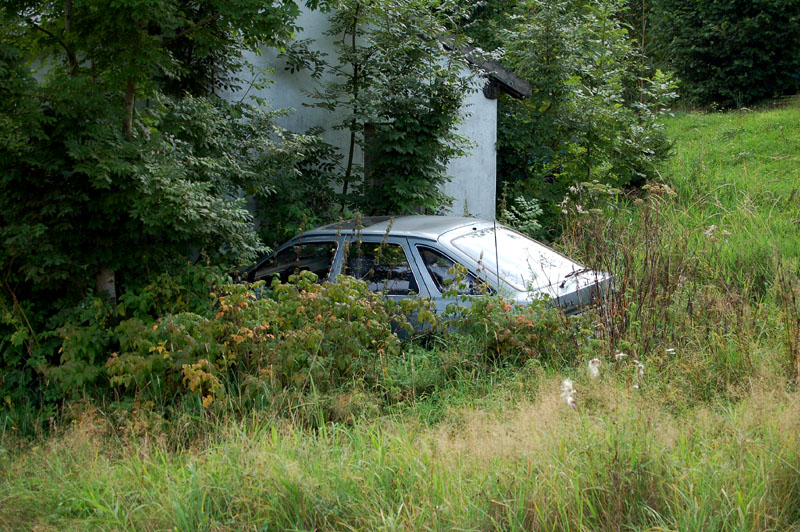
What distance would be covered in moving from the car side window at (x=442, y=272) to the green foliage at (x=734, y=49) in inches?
762

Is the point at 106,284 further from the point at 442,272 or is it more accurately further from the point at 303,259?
the point at 442,272

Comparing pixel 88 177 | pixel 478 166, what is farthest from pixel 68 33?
pixel 478 166

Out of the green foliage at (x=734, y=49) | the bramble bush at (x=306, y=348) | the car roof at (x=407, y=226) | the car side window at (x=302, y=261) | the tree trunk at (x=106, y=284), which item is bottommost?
the bramble bush at (x=306, y=348)

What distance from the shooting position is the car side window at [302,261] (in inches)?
263

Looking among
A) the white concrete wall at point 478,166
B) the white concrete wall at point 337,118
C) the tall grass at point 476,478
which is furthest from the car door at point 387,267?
the white concrete wall at point 478,166

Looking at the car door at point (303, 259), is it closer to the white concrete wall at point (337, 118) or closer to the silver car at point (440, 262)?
the silver car at point (440, 262)

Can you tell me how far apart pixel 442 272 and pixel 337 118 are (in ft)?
18.3

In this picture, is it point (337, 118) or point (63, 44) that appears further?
point (337, 118)

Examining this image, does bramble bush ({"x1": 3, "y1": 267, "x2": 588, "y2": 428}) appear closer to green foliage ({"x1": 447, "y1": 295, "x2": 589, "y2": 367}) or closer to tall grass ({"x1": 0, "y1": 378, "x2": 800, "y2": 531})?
green foliage ({"x1": 447, "y1": 295, "x2": 589, "y2": 367})

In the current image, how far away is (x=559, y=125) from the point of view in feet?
40.4

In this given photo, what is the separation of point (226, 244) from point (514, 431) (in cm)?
389

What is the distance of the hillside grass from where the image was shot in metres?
3.18

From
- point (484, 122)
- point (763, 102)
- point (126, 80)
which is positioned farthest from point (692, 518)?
point (763, 102)

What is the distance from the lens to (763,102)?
71.5 ft
